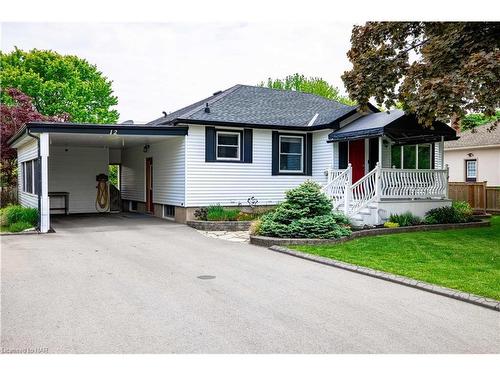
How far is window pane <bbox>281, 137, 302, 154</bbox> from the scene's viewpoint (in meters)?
17.9

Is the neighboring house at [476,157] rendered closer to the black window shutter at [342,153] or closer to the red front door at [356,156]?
the red front door at [356,156]

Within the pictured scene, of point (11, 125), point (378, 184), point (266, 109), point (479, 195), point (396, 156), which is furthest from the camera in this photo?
point (11, 125)

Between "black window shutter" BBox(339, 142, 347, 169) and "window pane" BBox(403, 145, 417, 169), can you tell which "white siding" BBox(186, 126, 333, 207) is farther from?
"window pane" BBox(403, 145, 417, 169)

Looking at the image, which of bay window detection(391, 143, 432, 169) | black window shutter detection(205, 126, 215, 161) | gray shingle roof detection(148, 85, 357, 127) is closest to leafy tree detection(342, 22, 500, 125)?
gray shingle roof detection(148, 85, 357, 127)

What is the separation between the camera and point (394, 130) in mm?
14703

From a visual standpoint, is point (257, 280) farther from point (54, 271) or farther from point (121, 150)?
point (121, 150)

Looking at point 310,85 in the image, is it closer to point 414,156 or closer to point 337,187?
point 414,156

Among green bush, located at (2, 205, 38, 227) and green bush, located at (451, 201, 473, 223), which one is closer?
green bush, located at (2, 205, 38, 227)

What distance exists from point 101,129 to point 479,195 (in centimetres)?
1586

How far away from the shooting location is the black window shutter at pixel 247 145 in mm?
16844

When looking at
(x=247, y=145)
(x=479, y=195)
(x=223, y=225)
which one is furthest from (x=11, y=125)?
(x=479, y=195)

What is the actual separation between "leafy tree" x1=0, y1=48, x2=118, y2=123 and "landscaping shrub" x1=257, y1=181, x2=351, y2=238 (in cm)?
2895

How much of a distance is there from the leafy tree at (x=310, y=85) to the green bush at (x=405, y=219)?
99.3 feet

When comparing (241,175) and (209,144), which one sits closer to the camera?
(209,144)
